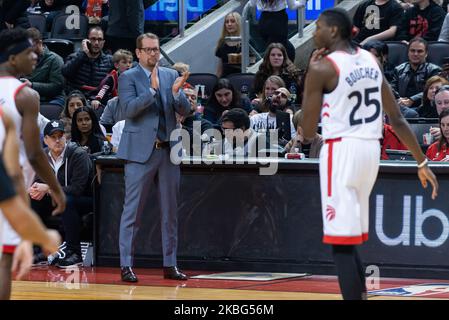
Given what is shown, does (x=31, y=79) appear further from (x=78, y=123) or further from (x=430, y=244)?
(x=430, y=244)

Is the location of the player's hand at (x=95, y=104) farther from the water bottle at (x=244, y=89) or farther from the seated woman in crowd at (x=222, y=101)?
the water bottle at (x=244, y=89)

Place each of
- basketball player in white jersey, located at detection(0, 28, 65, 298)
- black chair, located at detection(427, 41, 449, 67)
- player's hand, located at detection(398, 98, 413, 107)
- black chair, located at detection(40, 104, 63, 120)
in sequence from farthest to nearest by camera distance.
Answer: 1. black chair, located at detection(427, 41, 449, 67)
2. black chair, located at detection(40, 104, 63, 120)
3. player's hand, located at detection(398, 98, 413, 107)
4. basketball player in white jersey, located at detection(0, 28, 65, 298)

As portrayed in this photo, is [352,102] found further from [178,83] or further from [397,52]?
[397,52]

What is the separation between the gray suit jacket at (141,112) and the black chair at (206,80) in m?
4.16

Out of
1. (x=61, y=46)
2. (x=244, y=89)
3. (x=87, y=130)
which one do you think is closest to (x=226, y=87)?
(x=244, y=89)

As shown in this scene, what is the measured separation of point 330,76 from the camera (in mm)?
7906

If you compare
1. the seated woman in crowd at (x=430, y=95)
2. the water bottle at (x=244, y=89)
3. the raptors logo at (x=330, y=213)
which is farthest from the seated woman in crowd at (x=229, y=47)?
the raptors logo at (x=330, y=213)

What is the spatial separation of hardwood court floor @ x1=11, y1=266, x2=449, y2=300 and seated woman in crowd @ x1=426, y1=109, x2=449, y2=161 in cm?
138

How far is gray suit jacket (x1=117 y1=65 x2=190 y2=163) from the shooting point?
1091 cm

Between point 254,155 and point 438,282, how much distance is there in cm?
234

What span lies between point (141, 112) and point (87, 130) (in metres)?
2.33

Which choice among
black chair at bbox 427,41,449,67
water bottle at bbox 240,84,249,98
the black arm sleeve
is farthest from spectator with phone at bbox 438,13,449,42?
the black arm sleeve

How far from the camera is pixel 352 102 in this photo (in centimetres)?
795

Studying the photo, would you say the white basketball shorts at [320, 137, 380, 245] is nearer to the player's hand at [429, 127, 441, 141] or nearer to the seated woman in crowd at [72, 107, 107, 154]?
the player's hand at [429, 127, 441, 141]
